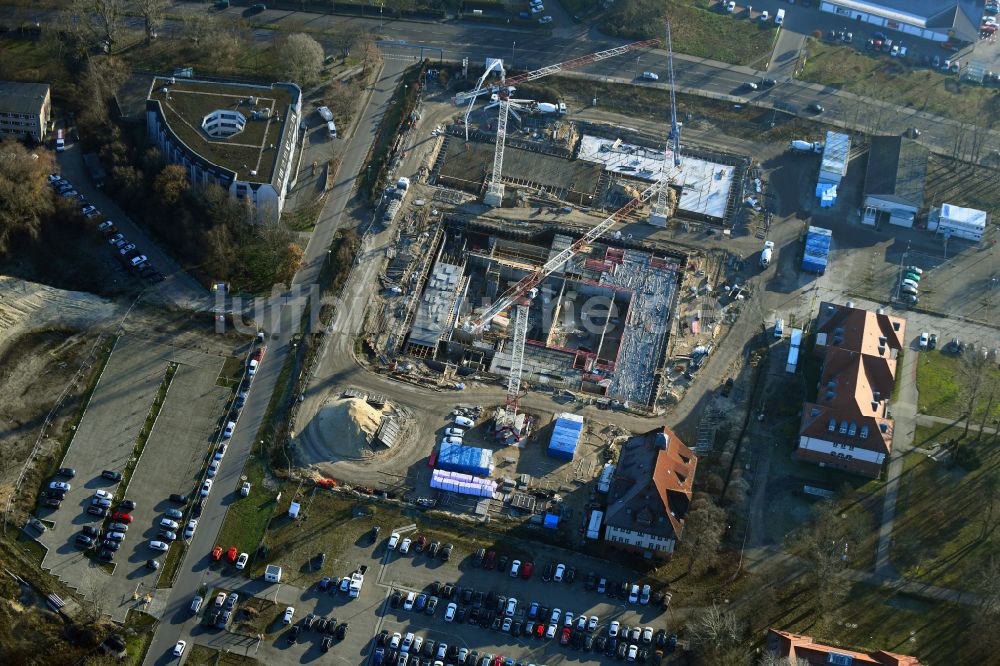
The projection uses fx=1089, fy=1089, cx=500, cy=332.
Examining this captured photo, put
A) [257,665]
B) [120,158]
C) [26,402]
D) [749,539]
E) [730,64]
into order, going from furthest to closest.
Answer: [730,64]
[120,158]
[26,402]
[749,539]
[257,665]

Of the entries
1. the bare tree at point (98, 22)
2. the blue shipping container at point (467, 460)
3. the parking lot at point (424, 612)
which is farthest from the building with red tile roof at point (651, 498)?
the bare tree at point (98, 22)

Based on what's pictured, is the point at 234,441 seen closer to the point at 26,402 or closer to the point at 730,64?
the point at 26,402

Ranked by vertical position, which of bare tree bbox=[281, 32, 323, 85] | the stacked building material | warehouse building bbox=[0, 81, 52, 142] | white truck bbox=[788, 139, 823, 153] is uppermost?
white truck bbox=[788, 139, 823, 153]

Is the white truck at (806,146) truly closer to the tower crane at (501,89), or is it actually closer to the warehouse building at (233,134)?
the tower crane at (501,89)

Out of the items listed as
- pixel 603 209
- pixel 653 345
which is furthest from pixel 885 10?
pixel 653 345

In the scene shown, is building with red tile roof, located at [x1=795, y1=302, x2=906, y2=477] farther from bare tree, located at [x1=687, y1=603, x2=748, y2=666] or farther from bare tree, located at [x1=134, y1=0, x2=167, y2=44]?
bare tree, located at [x1=134, y1=0, x2=167, y2=44]

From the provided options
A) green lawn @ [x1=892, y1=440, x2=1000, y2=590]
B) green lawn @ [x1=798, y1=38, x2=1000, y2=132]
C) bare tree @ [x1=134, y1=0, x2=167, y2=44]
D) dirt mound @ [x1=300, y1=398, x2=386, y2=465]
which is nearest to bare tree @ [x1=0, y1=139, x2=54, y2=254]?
bare tree @ [x1=134, y1=0, x2=167, y2=44]
